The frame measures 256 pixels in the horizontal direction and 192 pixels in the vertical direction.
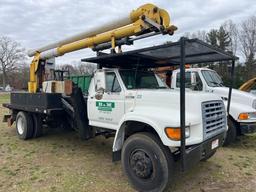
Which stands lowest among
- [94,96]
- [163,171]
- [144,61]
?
[163,171]

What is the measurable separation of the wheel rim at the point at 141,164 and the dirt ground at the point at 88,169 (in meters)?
0.40

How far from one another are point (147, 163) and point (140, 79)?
6.39ft

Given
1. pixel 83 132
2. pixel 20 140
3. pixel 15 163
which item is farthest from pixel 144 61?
pixel 20 140

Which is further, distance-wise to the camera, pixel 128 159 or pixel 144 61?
pixel 144 61

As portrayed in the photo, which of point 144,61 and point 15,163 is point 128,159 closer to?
point 144,61

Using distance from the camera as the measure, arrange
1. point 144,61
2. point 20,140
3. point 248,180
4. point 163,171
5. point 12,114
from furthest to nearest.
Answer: point 12,114, point 20,140, point 144,61, point 248,180, point 163,171

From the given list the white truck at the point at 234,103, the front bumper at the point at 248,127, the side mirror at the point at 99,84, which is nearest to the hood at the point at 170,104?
the side mirror at the point at 99,84

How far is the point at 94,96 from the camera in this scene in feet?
17.2

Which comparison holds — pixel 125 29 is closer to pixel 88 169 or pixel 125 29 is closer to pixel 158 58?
pixel 158 58

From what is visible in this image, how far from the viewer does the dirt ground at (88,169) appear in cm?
419

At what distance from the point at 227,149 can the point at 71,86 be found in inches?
171

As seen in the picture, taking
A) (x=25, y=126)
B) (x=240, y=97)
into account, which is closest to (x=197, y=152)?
(x=240, y=97)

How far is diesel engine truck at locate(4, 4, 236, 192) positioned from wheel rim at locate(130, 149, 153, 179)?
0.6 inches

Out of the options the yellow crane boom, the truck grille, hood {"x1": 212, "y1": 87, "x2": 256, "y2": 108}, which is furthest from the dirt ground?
the yellow crane boom
